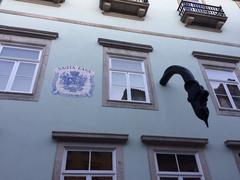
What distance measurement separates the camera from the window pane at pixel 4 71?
5.79 m

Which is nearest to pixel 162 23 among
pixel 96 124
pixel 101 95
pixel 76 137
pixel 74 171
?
pixel 101 95

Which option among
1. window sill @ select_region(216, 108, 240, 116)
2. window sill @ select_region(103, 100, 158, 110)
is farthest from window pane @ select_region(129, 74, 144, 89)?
window sill @ select_region(216, 108, 240, 116)

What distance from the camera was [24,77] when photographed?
6.05 meters

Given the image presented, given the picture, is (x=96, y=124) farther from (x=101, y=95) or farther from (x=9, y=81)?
(x=9, y=81)

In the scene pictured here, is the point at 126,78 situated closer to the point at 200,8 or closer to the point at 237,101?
the point at 237,101

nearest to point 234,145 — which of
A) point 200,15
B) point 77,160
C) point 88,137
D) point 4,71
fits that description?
point 88,137

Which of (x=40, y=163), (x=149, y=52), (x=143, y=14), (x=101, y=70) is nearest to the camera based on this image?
(x=40, y=163)

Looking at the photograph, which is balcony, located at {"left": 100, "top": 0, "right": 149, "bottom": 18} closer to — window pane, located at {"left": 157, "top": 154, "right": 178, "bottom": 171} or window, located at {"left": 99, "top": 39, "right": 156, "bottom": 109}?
window, located at {"left": 99, "top": 39, "right": 156, "bottom": 109}

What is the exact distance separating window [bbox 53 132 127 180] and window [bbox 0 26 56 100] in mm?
1425

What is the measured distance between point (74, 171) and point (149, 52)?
171 inches

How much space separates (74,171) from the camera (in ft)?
15.5

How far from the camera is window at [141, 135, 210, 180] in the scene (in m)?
5.12

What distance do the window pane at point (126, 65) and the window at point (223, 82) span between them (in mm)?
2041

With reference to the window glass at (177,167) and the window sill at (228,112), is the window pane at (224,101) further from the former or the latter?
the window glass at (177,167)
